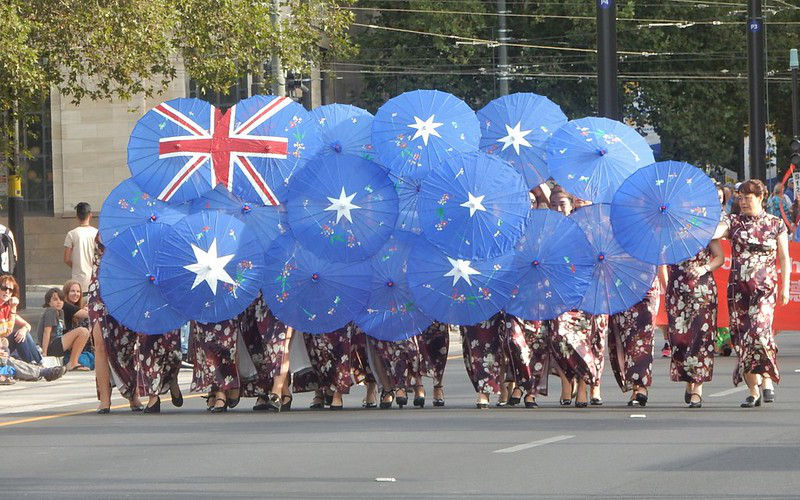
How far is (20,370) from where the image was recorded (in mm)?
18422

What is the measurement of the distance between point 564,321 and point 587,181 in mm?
1129

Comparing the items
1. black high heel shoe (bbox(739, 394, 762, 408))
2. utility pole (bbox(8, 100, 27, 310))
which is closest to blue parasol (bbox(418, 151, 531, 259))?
black high heel shoe (bbox(739, 394, 762, 408))

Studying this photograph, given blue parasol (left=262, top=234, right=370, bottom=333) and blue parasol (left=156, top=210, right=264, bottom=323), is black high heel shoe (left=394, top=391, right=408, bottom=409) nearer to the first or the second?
blue parasol (left=262, top=234, right=370, bottom=333)

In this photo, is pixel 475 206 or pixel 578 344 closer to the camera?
pixel 475 206

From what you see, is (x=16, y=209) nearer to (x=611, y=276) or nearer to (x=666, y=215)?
(x=611, y=276)

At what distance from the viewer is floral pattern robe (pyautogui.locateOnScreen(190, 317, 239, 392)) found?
14.5 m

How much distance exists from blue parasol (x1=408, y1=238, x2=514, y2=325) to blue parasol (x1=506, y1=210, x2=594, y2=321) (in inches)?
6.1

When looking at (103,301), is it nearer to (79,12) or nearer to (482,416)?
(482,416)

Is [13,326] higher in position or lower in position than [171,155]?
lower

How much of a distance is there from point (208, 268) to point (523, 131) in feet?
9.64

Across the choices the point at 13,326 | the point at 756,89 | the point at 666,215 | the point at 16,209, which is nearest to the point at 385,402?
the point at 666,215

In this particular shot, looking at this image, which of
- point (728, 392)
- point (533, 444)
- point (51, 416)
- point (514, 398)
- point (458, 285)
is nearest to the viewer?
point (533, 444)

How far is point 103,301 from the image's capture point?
14336 mm

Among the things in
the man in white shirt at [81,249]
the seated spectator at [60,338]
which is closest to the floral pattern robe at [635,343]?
the man in white shirt at [81,249]
